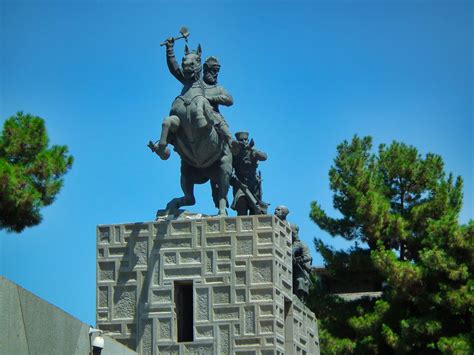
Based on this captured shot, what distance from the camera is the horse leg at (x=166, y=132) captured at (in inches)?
1062

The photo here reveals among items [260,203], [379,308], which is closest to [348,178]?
[379,308]

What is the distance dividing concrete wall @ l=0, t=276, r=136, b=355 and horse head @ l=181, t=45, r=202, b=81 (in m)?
7.90

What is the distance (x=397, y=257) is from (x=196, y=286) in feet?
42.3

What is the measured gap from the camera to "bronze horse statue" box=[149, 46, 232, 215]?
27203 millimetres

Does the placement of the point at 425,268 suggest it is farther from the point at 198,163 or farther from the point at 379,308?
the point at 198,163

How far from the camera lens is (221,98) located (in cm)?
2781

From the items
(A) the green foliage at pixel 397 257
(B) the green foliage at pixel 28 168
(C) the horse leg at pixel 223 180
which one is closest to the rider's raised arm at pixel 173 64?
(C) the horse leg at pixel 223 180

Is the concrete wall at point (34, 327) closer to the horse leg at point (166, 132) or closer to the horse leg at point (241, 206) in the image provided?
the horse leg at point (166, 132)

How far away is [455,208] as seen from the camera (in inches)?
1527

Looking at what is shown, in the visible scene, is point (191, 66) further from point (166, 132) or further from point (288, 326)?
point (288, 326)

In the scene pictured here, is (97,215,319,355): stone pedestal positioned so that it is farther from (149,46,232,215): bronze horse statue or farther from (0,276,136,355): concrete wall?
(0,276,136,355): concrete wall

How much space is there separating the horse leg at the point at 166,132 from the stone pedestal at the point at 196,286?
1.41 meters

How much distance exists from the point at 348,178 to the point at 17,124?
13.5m

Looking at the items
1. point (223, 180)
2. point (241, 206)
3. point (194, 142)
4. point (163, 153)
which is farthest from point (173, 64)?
point (241, 206)
